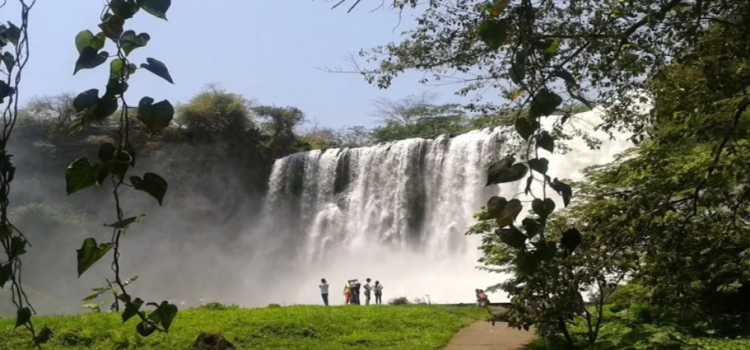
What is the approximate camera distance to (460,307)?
45.5ft

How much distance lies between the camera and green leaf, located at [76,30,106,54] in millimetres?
817

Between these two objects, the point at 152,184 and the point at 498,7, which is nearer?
the point at 152,184

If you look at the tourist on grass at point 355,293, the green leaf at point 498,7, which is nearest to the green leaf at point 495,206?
the green leaf at point 498,7

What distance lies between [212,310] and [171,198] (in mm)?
15848

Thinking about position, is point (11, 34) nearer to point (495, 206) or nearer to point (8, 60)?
point (8, 60)

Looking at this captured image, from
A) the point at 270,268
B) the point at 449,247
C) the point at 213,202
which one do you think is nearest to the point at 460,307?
the point at 449,247

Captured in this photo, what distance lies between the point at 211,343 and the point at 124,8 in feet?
27.9

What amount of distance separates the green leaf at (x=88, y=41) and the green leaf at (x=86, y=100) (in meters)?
0.06

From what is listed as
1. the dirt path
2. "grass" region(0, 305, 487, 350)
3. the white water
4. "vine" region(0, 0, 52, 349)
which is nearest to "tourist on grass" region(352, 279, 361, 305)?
the white water

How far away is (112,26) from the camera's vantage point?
846mm

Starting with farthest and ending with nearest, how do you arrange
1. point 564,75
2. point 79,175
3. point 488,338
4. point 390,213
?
1. point 390,213
2. point 488,338
3. point 564,75
4. point 79,175

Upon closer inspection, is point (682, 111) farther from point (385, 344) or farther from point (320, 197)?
point (320, 197)

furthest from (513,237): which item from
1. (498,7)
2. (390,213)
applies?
(390,213)

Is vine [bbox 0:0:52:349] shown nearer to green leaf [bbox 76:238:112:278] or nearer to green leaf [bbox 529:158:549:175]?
green leaf [bbox 76:238:112:278]
